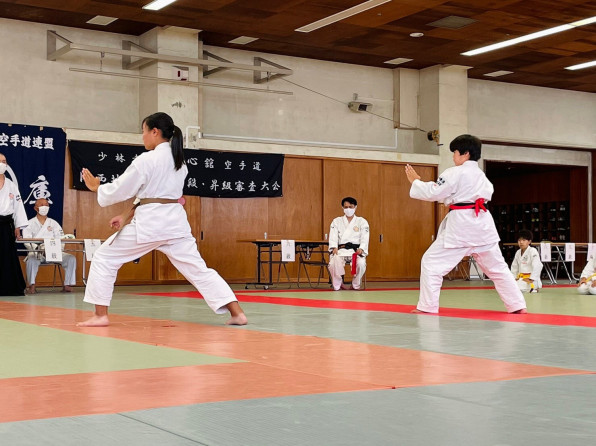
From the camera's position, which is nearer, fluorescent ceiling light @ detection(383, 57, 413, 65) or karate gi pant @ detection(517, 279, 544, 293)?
karate gi pant @ detection(517, 279, 544, 293)

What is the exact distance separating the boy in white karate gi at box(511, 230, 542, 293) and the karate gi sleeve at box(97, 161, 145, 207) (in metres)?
6.03

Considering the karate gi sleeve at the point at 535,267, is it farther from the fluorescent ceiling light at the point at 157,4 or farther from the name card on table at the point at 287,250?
the fluorescent ceiling light at the point at 157,4

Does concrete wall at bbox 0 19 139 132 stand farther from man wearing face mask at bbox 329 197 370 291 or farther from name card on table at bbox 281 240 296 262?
man wearing face mask at bbox 329 197 370 291

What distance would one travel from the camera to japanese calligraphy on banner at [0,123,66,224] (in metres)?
11.3

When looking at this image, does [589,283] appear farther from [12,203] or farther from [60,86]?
[60,86]

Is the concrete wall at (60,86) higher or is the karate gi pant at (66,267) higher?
the concrete wall at (60,86)

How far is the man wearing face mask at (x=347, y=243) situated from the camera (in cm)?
1053

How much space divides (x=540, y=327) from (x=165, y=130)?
2509mm

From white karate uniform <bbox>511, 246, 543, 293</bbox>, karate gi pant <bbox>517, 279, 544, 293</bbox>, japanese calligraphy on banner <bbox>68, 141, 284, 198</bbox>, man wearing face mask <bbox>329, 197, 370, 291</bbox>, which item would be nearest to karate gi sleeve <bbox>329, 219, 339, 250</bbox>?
man wearing face mask <bbox>329, 197, 370, 291</bbox>

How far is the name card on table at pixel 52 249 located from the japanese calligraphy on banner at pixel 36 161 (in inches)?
82.4

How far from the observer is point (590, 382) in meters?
2.69

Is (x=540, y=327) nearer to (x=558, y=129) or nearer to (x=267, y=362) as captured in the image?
(x=267, y=362)

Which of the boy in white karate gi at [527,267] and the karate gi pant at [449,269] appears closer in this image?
the karate gi pant at [449,269]

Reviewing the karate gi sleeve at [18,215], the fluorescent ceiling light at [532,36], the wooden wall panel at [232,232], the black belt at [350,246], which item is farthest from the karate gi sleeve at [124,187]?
the fluorescent ceiling light at [532,36]
